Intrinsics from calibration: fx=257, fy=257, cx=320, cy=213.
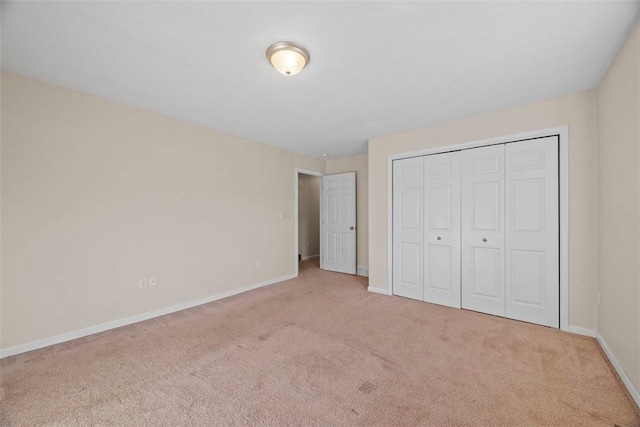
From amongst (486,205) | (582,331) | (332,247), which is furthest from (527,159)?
(332,247)

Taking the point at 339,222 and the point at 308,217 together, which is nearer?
the point at 339,222

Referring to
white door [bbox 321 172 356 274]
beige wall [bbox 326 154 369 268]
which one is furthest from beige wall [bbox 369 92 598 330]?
white door [bbox 321 172 356 274]

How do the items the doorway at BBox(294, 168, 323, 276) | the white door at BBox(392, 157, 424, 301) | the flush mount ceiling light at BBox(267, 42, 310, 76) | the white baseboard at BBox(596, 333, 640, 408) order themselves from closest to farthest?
the white baseboard at BBox(596, 333, 640, 408) → the flush mount ceiling light at BBox(267, 42, 310, 76) → the white door at BBox(392, 157, 424, 301) → the doorway at BBox(294, 168, 323, 276)

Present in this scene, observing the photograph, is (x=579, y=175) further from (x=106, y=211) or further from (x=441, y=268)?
(x=106, y=211)

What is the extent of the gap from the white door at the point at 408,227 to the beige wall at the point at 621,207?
1.69 metres

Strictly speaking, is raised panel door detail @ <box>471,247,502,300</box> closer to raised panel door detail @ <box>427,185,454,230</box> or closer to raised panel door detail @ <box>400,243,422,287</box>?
raised panel door detail @ <box>427,185,454,230</box>

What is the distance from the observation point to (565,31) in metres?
1.67

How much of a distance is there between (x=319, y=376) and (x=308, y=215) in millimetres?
5050

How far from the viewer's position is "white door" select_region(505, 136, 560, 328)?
2.66 metres

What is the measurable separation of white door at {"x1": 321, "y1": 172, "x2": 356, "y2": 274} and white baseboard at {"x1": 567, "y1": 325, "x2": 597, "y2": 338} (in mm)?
3078

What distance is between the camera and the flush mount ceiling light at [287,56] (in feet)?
5.82

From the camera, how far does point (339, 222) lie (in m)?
5.23

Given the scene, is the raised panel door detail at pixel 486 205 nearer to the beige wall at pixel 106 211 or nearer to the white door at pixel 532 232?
the white door at pixel 532 232

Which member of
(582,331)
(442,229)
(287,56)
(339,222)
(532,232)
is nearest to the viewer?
(287,56)
